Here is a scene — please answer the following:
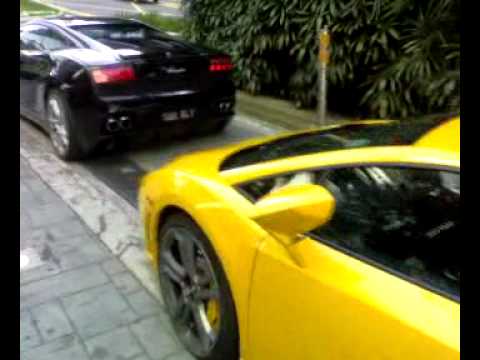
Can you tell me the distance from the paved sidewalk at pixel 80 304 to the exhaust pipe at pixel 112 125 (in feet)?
3.41

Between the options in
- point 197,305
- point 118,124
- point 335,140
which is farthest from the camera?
point 118,124

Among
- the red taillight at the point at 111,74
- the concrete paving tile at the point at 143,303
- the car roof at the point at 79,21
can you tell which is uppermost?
the car roof at the point at 79,21

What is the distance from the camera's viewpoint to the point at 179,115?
5094 millimetres

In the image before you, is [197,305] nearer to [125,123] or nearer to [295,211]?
[295,211]

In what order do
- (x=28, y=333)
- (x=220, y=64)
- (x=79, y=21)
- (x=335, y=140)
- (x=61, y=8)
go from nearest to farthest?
(x=335, y=140) < (x=28, y=333) < (x=220, y=64) < (x=79, y=21) < (x=61, y=8)

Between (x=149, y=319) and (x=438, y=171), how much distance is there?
1853 mm

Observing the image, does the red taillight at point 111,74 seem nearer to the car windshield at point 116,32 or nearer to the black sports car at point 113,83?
the black sports car at point 113,83

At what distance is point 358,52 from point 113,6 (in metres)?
22.4

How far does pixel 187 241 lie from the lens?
2561 millimetres

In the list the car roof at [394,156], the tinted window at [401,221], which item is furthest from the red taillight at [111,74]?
the tinted window at [401,221]

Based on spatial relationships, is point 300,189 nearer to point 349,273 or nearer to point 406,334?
point 349,273

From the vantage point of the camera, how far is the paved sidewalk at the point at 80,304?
8.82 feet

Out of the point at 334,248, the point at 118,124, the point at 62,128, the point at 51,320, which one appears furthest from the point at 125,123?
the point at 334,248

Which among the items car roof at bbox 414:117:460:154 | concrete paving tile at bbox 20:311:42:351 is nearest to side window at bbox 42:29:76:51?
concrete paving tile at bbox 20:311:42:351
